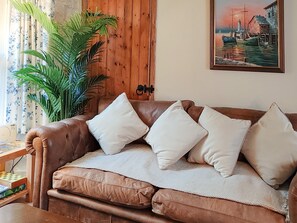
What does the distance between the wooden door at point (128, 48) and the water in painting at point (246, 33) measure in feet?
2.26

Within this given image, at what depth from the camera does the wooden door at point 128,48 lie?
9.40 feet

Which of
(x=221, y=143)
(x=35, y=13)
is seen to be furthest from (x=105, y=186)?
(x=35, y=13)

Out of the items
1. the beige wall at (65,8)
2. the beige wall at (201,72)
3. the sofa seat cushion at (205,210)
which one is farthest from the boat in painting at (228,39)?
the beige wall at (65,8)

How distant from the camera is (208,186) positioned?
5.60ft

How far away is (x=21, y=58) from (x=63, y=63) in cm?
46

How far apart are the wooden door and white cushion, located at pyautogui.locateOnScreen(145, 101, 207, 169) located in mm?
697

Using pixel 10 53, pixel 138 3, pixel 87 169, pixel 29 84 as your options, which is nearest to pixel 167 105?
pixel 87 169

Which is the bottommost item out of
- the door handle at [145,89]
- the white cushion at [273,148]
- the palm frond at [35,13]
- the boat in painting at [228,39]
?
the white cushion at [273,148]

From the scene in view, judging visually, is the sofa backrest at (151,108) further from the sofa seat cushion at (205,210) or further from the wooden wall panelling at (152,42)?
the sofa seat cushion at (205,210)

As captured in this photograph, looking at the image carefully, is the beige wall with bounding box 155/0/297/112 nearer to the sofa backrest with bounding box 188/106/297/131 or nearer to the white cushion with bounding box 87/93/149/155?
the sofa backrest with bounding box 188/106/297/131

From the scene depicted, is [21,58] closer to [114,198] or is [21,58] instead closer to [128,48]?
[128,48]

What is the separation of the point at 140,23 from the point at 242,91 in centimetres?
125

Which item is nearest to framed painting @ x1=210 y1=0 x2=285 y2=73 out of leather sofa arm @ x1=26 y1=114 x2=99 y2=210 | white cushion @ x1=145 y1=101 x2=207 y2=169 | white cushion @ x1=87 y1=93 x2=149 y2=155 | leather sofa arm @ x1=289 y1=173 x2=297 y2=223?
white cushion @ x1=145 y1=101 x2=207 y2=169

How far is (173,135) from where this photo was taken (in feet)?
6.95
